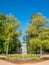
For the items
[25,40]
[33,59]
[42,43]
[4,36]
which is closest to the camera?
[33,59]

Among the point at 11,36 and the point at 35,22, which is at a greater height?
the point at 35,22

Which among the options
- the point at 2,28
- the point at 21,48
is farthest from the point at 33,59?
the point at 21,48

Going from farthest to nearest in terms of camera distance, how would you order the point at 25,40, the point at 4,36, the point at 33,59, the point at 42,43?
the point at 25,40 < the point at 4,36 < the point at 42,43 < the point at 33,59

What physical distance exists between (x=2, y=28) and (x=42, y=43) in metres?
8.61

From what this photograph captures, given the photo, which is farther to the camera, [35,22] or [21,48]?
[21,48]

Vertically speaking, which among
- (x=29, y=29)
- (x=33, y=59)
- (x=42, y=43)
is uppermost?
(x=29, y=29)

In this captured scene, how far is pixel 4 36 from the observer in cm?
3189

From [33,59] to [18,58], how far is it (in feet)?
6.27

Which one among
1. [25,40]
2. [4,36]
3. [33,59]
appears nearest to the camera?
[33,59]

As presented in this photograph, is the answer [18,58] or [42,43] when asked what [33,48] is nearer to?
[42,43]

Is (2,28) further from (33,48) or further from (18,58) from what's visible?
(18,58)

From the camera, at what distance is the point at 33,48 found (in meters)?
32.1

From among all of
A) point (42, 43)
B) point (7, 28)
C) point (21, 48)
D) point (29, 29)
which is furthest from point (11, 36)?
point (21, 48)

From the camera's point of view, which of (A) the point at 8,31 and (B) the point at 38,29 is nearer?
(A) the point at 8,31
